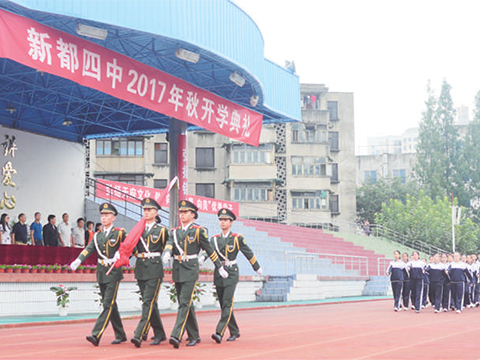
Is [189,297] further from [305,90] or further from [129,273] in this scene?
[305,90]

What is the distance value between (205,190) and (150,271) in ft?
147

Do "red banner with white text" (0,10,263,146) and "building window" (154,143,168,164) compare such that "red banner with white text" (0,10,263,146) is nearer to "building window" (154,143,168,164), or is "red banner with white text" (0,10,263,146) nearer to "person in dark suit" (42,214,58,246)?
"person in dark suit" (42,214,58,246)

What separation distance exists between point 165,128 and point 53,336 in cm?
1649

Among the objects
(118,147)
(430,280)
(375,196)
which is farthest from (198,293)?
(375,196)

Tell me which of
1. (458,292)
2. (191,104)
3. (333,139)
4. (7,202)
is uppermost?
(333,139)

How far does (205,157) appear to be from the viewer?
55562 millimetres

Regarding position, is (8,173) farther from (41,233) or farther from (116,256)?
(116,256)

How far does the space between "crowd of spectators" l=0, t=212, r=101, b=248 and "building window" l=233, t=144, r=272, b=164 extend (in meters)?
29.6

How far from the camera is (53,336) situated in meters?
12.8

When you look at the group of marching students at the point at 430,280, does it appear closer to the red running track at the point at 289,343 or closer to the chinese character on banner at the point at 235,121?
the red running track at the point at 289,343

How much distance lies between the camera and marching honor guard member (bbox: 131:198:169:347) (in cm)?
1039

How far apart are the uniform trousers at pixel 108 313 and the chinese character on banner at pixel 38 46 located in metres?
7.54

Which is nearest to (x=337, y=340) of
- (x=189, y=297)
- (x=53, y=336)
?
(x=189, y=297)

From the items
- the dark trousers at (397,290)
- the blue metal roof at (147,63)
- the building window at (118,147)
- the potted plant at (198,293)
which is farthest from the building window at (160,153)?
the dark trousers at (397,290)
